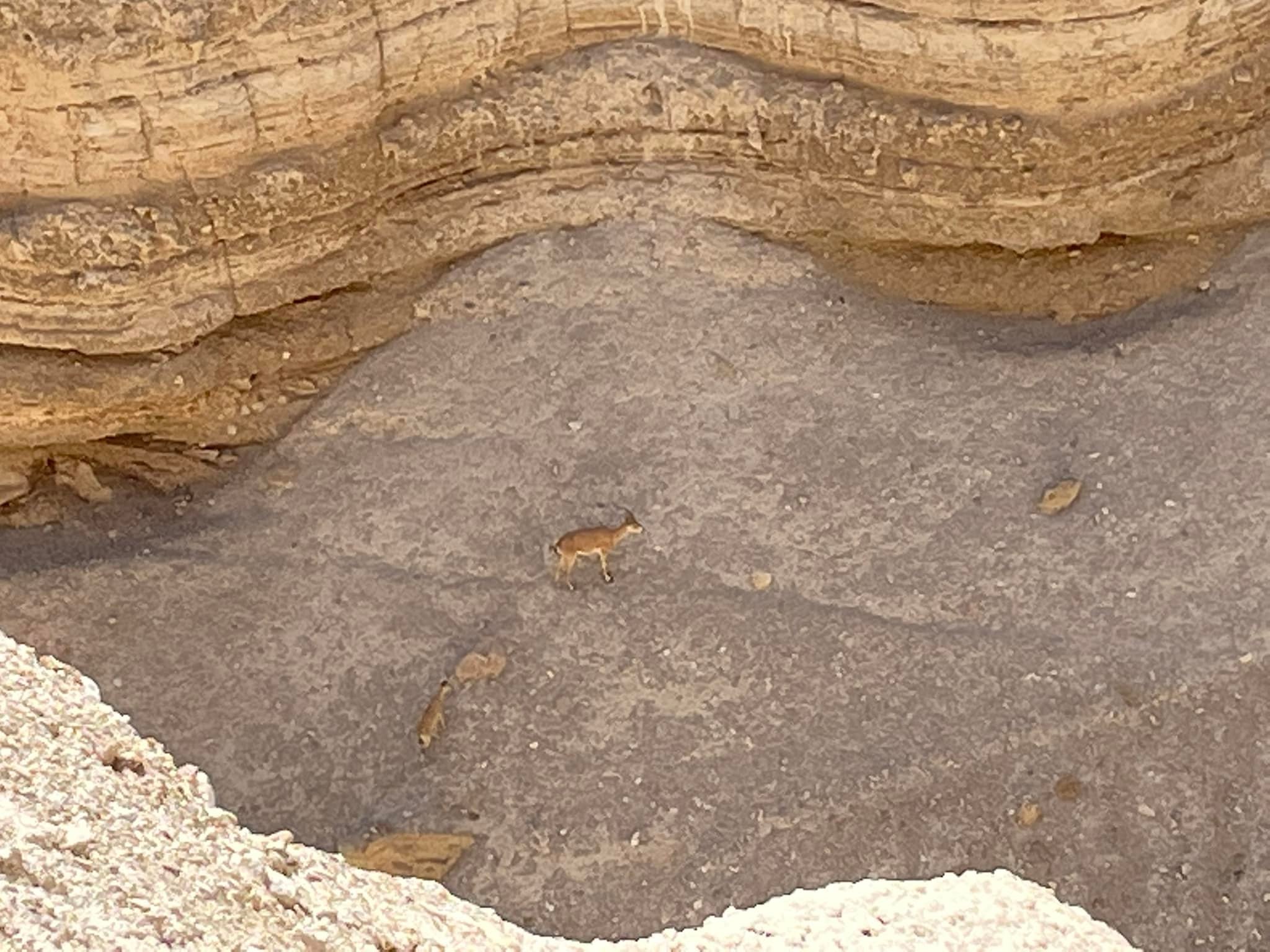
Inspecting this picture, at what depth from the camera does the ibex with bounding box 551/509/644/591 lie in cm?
684

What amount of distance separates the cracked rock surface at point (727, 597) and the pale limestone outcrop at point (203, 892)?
7.37 ft

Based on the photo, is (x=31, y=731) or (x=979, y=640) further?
(x=979, y=640)

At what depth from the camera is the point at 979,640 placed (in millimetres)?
6695

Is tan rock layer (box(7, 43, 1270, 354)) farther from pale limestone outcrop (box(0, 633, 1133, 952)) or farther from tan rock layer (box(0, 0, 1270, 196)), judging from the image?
pale limestone outcrop (box(0, 633, 1133, 952))

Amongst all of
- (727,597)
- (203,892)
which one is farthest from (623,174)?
(203,892)

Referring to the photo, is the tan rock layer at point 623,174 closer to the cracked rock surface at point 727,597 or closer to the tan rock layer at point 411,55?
the tan rock layer at point 411,55

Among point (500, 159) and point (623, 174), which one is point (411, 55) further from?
point (623, 174)

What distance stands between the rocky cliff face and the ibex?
1481 millimetres

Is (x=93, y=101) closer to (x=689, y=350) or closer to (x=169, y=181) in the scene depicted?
(x=169, y=181)

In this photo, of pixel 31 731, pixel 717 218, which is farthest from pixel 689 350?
pixel 31 731

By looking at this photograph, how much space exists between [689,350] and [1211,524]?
2486mm

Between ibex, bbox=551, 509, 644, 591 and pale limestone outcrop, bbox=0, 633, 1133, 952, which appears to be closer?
pale limestone outcrop, bbox=0, 633, 1133, 952

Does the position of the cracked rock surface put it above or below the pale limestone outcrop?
below

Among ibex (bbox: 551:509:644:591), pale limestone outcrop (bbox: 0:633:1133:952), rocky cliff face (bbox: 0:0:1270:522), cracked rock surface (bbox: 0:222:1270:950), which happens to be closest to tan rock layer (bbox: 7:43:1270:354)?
rocky cliff face (bbox: 0:0:1270:522)
